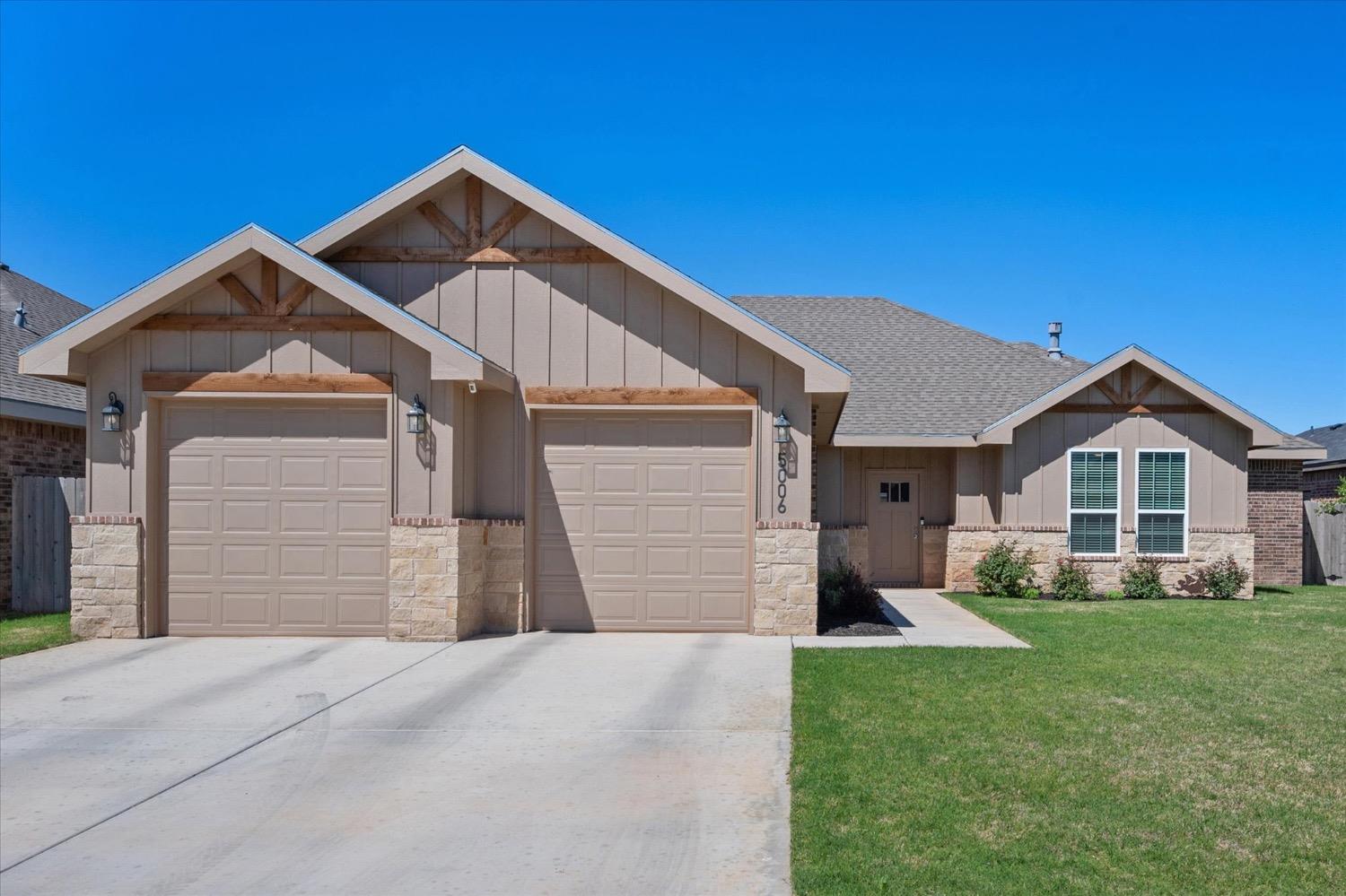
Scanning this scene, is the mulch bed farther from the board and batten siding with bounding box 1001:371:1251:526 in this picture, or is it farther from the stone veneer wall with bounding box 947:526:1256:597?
the board and batten siding with bounding box 1001:371:1251:526

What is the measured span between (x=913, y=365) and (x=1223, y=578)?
7143 millimetres

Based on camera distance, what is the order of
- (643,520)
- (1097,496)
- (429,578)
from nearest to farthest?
(429,578)
(643,520)
(1097,496)

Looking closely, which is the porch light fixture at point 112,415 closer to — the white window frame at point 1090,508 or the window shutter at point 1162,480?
the white window frame at point 1090,508

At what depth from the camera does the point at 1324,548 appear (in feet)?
71.9

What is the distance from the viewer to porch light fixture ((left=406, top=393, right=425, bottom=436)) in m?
11.7

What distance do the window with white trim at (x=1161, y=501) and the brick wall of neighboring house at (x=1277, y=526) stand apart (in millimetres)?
3391

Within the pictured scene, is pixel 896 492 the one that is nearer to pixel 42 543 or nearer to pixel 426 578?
pixel 426 578

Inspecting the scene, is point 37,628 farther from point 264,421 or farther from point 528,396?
point 528,396

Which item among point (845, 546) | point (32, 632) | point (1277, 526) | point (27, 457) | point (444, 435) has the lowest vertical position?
point (32, 632)

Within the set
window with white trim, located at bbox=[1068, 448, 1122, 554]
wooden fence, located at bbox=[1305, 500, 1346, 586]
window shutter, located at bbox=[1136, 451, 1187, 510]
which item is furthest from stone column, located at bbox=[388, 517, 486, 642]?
wooden fence, located at bbox=[1305, 500, 1346, 586]

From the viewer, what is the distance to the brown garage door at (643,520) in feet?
41.4

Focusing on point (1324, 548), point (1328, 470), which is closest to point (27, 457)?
point (1324, 548)

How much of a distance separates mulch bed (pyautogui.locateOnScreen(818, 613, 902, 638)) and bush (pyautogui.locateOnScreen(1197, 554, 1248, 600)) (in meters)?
7.92

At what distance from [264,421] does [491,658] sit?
4030mm
